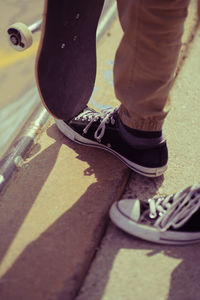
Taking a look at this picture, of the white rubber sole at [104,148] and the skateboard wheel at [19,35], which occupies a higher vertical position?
the skateboard wheel at [19,35]

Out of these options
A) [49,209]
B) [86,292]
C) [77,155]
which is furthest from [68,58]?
[86,292]

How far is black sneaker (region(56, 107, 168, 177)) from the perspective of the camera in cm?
143

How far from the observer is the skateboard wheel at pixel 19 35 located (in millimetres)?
1535

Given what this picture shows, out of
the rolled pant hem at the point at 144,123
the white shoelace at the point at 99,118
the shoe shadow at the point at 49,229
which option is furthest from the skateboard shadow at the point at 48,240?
the rolled pant hem at the point at 144,123

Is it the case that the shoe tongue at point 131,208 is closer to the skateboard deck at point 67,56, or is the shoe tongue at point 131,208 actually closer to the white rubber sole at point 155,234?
the white rubber sole at point 155,234

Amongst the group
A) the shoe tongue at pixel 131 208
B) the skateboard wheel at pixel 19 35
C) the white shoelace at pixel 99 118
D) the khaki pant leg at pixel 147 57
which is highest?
the skateboard wheel at pixel 19 35

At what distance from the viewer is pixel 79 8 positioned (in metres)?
1.34

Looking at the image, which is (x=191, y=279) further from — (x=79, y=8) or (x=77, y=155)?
(x=79, y=8)

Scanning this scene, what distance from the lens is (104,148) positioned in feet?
5.13

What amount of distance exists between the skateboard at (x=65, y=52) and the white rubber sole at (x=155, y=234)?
0.48m

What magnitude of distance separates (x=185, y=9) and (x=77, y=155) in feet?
2.29

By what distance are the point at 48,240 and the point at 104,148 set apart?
47 cm

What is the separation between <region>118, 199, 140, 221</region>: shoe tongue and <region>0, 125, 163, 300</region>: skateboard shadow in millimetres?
91

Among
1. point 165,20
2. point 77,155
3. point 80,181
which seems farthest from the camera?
point 77,155
